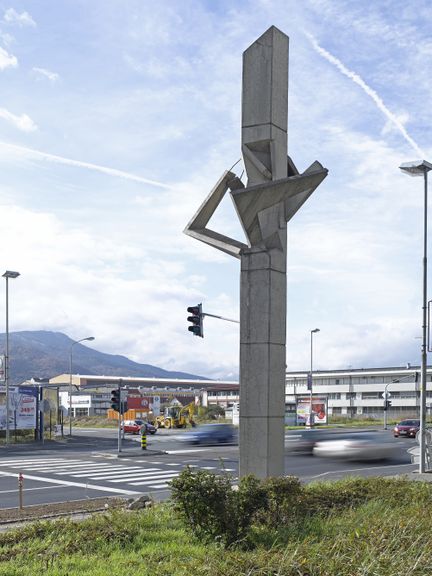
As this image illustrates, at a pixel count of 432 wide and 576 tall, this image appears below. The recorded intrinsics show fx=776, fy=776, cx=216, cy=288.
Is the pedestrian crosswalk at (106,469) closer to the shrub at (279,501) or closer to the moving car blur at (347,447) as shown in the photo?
the moving car blur at (347,447)

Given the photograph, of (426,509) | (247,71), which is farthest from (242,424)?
(247,71)

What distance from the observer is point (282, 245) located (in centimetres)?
1491

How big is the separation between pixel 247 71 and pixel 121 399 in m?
Result: 27.5

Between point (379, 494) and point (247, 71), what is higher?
point (247, 71)

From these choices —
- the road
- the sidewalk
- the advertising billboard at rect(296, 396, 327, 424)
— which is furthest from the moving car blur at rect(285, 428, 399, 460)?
the advertising billboard at rect(296, 396, 327, 424)

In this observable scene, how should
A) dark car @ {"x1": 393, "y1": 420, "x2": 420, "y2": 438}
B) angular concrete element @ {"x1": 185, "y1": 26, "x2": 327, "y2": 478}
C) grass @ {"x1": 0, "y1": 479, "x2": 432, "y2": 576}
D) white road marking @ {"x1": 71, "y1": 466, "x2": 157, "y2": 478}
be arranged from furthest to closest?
dark car @ {"x1": 393, "y1": 420, "x2": 420, "y2": 438} → white road marking @ {"x1": 71, "y1": 466, "x2": 157, "y2": 478} → angular concrete element @ {"x1": 185, "y1": 26, "x2": 327, "y2": 478} → grass @ {"x1": 0, "y1": 479, "x2": 432, "y2": 576}

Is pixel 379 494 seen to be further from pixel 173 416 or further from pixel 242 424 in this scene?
pixel 173 416

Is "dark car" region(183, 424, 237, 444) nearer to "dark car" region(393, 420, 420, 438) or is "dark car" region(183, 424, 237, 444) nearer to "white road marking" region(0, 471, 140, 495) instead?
"dark car" region(393, 420, 420, 438)

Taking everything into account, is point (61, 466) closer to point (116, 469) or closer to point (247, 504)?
point (116, 469)

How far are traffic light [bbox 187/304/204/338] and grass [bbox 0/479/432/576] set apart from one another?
1737 centimetres

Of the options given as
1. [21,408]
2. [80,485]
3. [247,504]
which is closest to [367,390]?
[21,408]

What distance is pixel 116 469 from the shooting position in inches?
1167

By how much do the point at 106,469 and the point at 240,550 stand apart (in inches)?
839

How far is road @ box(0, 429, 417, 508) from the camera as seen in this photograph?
2223 centimetres
